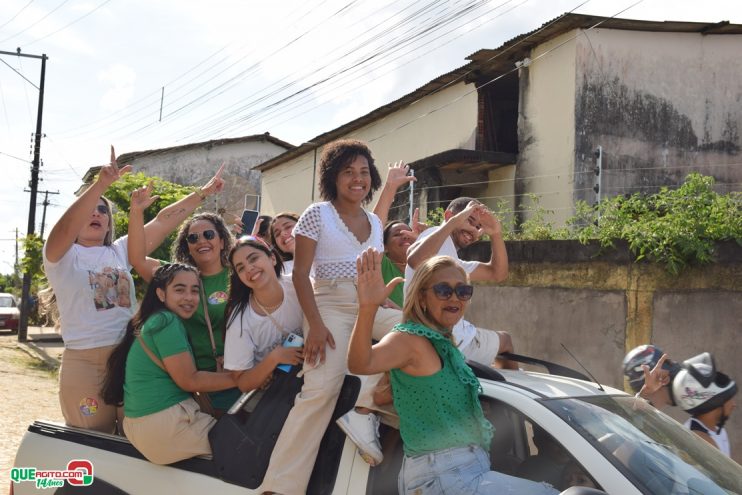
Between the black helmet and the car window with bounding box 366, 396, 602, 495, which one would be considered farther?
the black helmet

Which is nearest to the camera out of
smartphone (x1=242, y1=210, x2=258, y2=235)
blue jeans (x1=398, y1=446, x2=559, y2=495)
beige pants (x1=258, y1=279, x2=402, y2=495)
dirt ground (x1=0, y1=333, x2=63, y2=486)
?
blue jeans (x1=398, y1=446, x2=559, y2=495)

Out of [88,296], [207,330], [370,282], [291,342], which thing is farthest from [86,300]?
[370,282]

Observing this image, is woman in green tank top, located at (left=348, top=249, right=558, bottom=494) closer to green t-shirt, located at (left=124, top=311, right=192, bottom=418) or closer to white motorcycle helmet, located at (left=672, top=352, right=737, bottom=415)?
green t-shirt, located at (left=124, top=311, right=192, bottom=418)

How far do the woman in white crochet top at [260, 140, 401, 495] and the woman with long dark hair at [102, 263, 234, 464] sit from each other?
1.71 ft

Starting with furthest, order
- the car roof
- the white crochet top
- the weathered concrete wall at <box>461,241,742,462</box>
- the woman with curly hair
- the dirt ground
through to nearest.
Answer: the dirt ground < the weathered concrete wall at <box>461,241,742,462</box> < the woman with curly hair < the white crochet top < the car roof

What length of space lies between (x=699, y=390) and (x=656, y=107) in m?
11.4

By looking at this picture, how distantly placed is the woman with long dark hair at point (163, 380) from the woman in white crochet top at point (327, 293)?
1.71 feet

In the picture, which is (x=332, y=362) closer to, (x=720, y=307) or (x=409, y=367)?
(x=409, y=367)

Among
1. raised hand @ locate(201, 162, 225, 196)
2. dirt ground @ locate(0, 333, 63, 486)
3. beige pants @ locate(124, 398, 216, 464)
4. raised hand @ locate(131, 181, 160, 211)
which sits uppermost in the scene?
raised hand @ locate(201, 162, 225, 196)

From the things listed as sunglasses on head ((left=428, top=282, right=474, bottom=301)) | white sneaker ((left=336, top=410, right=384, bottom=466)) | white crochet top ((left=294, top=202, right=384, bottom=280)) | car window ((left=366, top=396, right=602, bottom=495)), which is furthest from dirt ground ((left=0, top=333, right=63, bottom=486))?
sunglasses on head ((left=428, top=282, right=474, bottom=301))

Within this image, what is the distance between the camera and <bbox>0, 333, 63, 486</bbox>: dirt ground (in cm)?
835

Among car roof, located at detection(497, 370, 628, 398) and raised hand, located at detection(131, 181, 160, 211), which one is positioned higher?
raised hand, located at detection(131, 181, 160, 211)

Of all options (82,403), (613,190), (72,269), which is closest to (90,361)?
(82,403)

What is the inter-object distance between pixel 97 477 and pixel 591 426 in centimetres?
232
